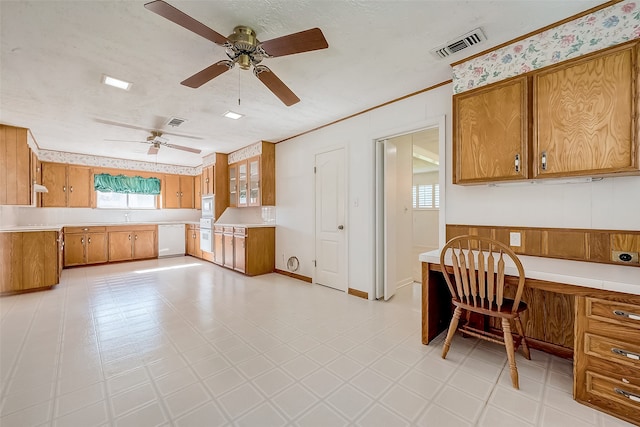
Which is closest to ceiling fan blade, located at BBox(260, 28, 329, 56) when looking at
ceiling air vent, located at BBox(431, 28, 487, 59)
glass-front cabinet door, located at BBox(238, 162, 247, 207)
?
ceiling air vent, located at BBox(431, 28, 487, 59)

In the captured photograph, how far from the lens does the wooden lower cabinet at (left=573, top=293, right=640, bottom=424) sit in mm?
1455

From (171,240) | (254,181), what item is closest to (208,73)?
(254,181)

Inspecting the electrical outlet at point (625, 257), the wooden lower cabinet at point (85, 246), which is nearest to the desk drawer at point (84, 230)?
the wooden lower cabinet at point (85, 246)

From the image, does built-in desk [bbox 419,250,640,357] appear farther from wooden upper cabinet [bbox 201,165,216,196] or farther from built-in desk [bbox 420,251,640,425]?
wooden upper cabinet [bbox 201,165,216,196]

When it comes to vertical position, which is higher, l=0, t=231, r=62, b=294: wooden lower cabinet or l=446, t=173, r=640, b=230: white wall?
l=446, t=173, r=640, b=230: white wall

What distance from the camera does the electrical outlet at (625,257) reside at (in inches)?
70.4

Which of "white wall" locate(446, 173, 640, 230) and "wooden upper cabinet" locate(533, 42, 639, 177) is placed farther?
"white wall" locate(446, 173, 640, 230)

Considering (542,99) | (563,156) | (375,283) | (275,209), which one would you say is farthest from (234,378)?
(275,209)

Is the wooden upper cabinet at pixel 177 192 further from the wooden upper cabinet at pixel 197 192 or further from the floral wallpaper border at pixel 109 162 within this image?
the floral wallpaper border at pixel 109 162

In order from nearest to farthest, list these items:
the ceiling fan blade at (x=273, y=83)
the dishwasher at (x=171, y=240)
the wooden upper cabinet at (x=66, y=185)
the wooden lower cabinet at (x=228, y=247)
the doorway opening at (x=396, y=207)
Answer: the ceiling fan blade at (x=273, y=83), the doorway opening at (x=396, y=207), the wooden lower cabinet at (x=228, y=247), the wooden upper cabinet at (x=66, y=185), the dishwasher at (x=171, y=240)

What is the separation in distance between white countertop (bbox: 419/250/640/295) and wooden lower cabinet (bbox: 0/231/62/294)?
226 inches

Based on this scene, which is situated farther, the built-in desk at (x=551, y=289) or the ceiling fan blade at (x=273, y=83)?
the ceiling fan blade at (x=273, y=83)

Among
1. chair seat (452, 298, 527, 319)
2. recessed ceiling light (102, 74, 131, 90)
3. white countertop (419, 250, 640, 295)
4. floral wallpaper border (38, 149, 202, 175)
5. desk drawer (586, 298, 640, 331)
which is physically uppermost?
recessed ceiling light (102, 74, 131, 90)

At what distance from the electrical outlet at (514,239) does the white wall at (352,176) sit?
1.11 meters
